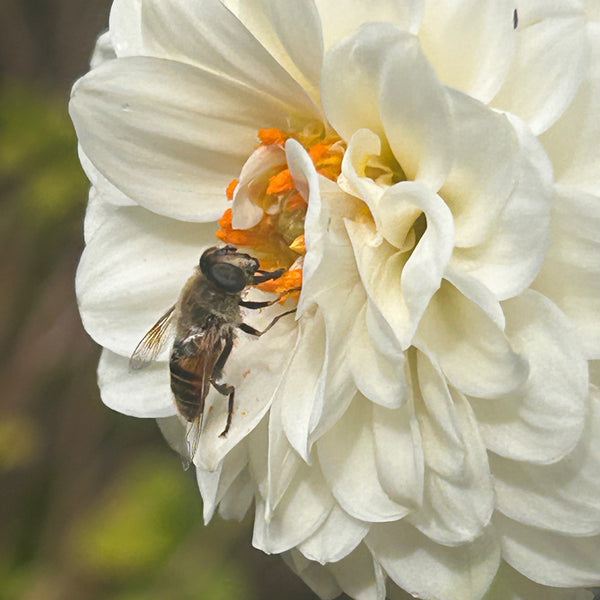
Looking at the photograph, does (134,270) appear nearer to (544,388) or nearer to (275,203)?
(275,203)

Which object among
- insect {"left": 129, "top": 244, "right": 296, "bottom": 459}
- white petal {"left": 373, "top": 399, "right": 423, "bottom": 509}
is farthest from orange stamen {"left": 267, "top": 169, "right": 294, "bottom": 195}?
white petal {"left": 373, "top": 399, "right": 423, "bottom": 509}

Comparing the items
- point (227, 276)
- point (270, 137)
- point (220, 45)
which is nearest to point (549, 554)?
point (227, 276)

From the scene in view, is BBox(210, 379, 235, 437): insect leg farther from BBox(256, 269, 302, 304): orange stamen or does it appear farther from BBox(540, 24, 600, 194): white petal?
BBox(540, 24, 600, 194): white petal

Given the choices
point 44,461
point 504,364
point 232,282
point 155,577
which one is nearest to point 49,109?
point 44,461

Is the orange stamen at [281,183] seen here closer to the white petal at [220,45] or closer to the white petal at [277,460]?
the white petal at [220,45]

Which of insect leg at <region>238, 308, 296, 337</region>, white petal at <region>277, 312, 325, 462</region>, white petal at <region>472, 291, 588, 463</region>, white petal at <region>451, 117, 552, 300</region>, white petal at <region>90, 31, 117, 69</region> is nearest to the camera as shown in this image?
white petal at <region>451, 117, 552, 300</region>

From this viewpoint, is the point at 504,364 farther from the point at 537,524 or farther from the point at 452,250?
the point at 537,524
